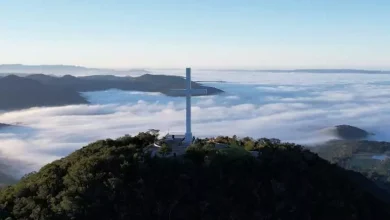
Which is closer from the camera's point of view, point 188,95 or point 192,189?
point 192,189

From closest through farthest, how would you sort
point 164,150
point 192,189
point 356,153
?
point 192,189
point 164,150
point 356,153

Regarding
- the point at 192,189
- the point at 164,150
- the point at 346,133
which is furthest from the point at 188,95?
the point at 346,133

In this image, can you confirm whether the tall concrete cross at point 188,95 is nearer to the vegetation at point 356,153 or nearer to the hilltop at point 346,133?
the vegetation at point 356,153

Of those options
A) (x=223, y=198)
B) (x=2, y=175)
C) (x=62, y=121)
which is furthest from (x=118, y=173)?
(x=62, y=121)

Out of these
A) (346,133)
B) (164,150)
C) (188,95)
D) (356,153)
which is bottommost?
(346,133)

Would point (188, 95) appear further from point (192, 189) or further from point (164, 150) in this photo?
point (192, 189)

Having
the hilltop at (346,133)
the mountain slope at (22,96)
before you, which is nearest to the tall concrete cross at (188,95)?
the hilltop at (346,133)

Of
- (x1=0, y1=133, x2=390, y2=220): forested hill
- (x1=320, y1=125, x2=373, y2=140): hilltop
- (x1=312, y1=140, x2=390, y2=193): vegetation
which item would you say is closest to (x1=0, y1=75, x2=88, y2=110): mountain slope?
(x1=320, y1=125, x2=373, y2=140): hilltop

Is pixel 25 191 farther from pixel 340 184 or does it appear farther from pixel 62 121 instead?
pixel 62 121

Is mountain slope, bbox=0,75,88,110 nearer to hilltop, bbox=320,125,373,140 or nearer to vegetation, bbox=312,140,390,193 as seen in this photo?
hilltop, bbox=320,125,373,140
